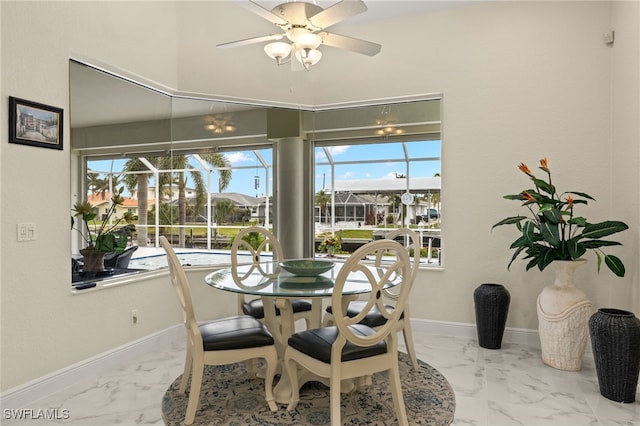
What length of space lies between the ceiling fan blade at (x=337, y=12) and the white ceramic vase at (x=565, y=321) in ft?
7.95

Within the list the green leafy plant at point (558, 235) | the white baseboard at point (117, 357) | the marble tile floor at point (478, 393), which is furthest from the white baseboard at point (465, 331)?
the green leafy plant at point (558, 235)

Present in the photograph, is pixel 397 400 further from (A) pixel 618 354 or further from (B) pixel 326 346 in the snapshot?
(A) pixel 618 354

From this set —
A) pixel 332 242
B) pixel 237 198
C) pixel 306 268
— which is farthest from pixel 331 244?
pixel 306 268

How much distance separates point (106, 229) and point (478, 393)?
3.06m

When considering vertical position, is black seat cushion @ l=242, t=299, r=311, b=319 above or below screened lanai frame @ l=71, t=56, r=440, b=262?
below

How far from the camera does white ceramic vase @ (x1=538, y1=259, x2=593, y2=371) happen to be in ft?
10.1

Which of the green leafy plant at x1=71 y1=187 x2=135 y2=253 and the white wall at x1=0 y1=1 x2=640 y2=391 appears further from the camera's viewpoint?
the green leafy plant at x1=71 y1=187 x2=135 y2=253

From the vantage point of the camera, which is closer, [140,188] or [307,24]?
[307,24]

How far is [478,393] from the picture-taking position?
2705 mm

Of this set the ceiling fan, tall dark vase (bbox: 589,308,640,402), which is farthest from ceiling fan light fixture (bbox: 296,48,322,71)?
tall dark vase (bbox: 589,308,640,402)

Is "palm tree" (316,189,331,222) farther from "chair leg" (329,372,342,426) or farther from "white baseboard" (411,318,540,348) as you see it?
"chair leg" (329,372,342,426)

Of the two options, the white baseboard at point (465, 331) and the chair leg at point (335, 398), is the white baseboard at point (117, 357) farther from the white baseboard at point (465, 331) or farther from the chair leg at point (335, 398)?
the chair leg at point (335, 398)

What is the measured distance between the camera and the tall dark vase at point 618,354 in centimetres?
252

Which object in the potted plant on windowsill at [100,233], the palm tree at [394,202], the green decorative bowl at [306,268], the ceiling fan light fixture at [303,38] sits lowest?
the green decorative bowl at [306,268]
